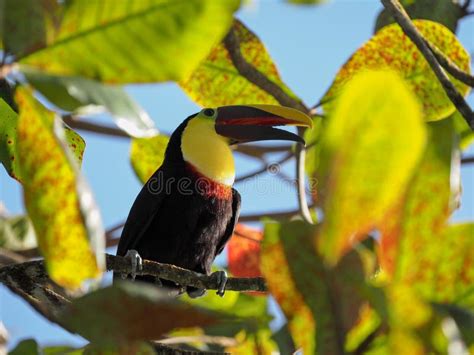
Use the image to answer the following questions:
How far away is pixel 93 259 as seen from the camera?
38.1 inches

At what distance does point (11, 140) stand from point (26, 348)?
1006 mm

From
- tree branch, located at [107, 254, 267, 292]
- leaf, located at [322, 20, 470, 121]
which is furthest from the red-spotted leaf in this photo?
leaf, located at [322, 20, 470, 121]

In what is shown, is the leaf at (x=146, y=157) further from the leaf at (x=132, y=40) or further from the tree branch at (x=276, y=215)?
the leaf at (x=132, y=40)

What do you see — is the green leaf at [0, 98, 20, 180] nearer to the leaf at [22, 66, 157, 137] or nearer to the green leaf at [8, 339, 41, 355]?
the green leaf at [8, 339, 41, 355]

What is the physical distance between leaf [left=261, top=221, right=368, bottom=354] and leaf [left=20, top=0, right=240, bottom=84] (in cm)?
24

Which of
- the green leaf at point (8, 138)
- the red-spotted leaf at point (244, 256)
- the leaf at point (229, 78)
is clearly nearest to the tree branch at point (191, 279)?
the red-spotted leaf at point (244, 256)

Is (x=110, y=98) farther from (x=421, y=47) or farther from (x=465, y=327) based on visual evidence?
(x=421, y=47)

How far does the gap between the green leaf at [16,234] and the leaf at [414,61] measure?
1220 millimetres

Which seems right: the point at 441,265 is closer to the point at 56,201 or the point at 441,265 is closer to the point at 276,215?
the point at 56,201

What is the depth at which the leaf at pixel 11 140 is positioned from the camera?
6.54 feet

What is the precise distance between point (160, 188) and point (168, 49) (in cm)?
257

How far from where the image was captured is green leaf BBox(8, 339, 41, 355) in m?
1.20

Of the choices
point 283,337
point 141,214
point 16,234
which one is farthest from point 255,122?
point 283,337

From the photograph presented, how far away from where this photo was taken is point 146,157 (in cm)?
326
